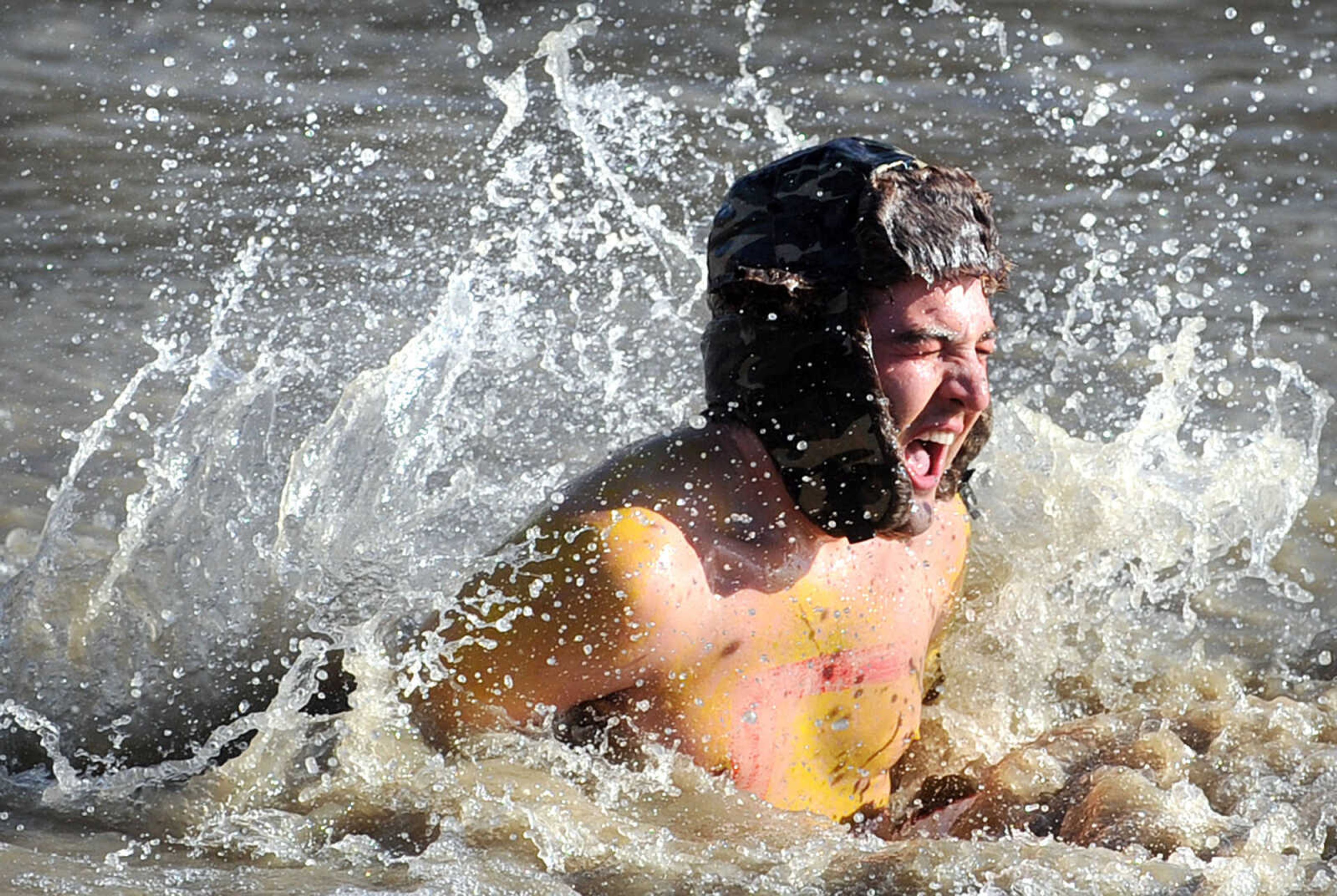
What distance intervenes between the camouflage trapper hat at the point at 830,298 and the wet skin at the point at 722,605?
5cm

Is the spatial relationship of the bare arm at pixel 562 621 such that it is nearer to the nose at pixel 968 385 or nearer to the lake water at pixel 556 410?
the lake water at pixel 556 410

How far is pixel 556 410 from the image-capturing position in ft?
18.1

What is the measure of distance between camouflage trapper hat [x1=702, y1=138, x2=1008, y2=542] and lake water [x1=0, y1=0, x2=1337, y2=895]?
0.61 meters

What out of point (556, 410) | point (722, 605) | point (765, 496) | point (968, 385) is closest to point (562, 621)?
point (722, 605)

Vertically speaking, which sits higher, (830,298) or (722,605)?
(830,298)

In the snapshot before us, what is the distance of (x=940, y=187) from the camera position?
11.3 feet

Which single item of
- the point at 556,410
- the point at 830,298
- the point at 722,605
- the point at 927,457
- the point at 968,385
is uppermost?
the point at 830,298

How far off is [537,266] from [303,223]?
3.48 feet

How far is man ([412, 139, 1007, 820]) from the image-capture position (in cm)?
326

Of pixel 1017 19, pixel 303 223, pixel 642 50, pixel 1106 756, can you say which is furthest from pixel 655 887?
pixel 1017 19

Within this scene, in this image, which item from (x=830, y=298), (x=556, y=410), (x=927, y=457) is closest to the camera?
(x=830, y=298)

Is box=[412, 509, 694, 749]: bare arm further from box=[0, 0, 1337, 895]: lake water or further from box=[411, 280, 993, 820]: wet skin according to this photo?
box=[0, 0, 1337, 895]: lake water

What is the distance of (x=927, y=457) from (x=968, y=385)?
181 mm

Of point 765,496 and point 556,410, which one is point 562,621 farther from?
point 556,410
